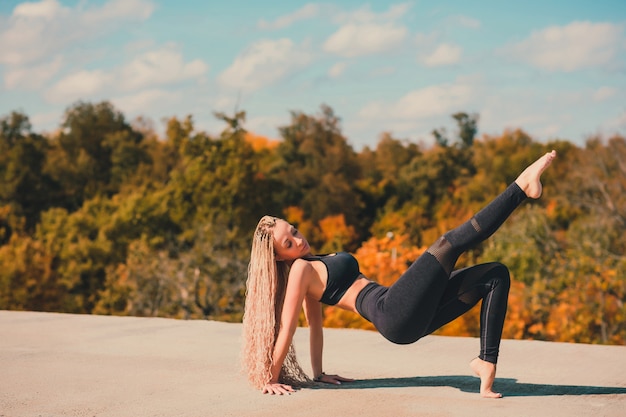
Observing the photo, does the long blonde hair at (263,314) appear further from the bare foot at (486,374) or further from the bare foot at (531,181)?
the bare foot at (531,181)

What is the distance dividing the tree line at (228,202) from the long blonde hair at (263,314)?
41.8 feet

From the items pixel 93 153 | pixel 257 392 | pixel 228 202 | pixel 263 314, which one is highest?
pixel 93 153

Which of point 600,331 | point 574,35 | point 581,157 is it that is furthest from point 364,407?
point 574,35

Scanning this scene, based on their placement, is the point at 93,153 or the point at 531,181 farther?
the point at 93,153

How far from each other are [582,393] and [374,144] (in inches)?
1676

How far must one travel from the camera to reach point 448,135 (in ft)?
153

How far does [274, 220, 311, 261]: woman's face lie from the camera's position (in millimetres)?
3707

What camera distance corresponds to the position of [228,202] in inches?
1357

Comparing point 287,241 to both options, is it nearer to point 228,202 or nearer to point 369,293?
point 369,293

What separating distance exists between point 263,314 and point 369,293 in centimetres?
49

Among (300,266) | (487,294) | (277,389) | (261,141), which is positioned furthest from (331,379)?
(261,141)

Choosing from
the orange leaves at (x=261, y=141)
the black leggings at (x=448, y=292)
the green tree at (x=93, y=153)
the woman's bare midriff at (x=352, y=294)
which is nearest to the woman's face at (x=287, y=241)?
the woman's bare midriff at (x=352, y=294)

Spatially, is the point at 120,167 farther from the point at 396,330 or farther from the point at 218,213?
the point at 396,330

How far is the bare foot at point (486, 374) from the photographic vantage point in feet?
11.5
